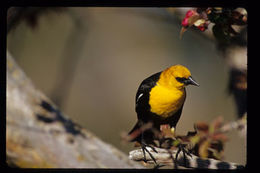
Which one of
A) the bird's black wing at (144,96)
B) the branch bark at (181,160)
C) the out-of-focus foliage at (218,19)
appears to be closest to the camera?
the out-of-focus foliage at (218,19)

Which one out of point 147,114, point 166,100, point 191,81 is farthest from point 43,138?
point 191,81

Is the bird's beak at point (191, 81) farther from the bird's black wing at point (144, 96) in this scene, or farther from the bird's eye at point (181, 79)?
the bird's black wing at point (144, 96)

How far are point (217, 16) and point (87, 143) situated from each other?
975mm

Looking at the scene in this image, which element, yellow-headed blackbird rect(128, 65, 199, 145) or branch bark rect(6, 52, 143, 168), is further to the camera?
yellow-headed blackbird rect(128, 65, 199, 145)

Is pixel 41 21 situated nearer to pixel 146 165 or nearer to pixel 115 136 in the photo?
pixel 115 136

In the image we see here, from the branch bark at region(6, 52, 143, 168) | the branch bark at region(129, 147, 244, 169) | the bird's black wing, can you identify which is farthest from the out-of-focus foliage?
the branch bark at region(6, 52, 143, 168)

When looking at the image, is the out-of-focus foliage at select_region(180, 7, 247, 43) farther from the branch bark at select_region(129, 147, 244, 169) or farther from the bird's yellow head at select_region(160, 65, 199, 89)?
the branch bark at select_region(129, 147, 244, 169)

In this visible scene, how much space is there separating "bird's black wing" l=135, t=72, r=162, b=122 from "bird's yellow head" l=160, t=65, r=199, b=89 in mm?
48

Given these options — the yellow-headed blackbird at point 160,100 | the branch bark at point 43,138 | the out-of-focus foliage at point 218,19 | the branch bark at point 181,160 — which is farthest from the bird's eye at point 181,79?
the branch bark at point 43,138

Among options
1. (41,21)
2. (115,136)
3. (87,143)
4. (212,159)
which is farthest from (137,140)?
(41,21)

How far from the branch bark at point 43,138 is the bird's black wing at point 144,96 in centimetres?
28

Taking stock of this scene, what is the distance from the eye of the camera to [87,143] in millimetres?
1904

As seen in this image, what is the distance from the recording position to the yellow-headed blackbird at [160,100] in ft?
6.47

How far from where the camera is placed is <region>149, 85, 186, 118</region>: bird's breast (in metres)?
2.00
